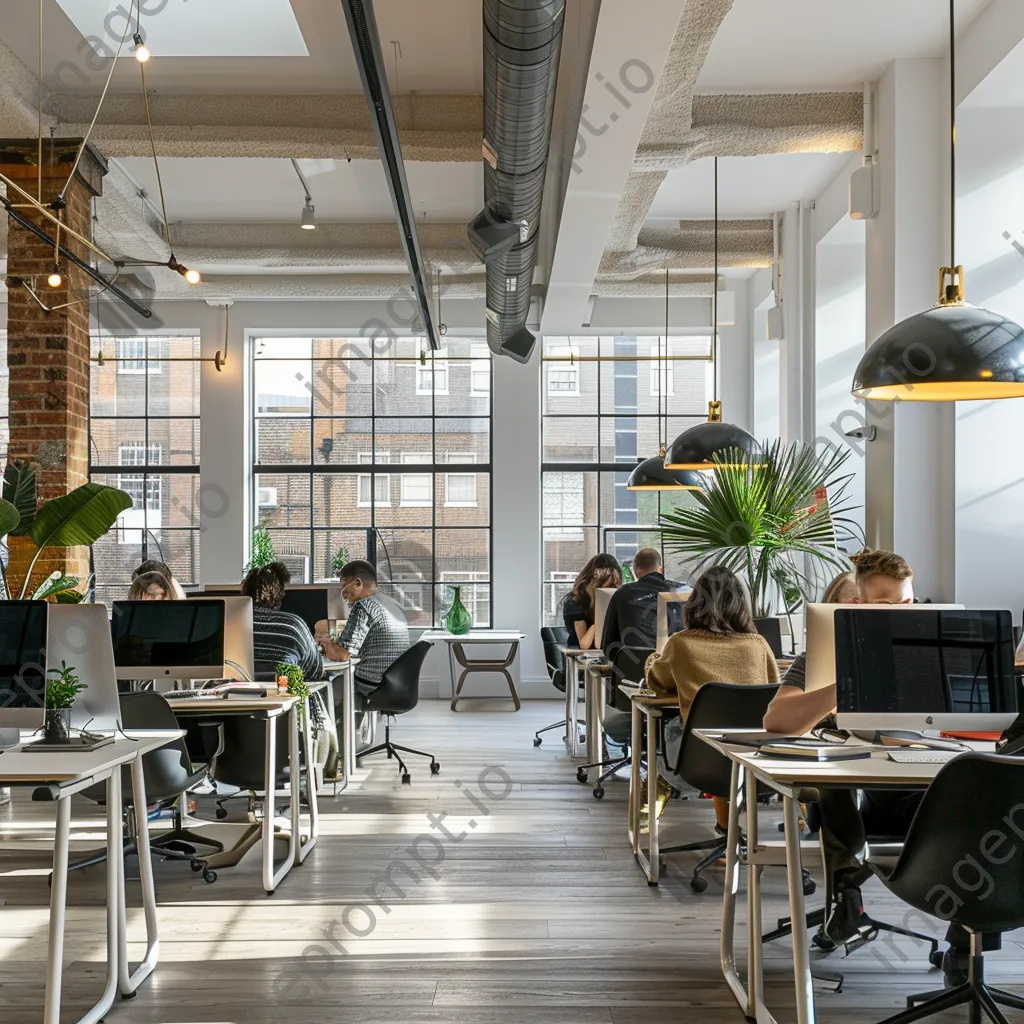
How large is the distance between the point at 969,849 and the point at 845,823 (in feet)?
2.21

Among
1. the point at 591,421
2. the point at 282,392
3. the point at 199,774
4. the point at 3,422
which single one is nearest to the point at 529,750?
the point at 199,774

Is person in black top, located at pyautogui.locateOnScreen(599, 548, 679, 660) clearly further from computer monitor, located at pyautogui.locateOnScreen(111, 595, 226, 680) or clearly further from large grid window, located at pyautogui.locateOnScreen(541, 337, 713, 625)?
large grid window, located at pyautogui.locateOnScreen(541, 337, 713, 625)

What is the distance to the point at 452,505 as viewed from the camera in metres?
11.7

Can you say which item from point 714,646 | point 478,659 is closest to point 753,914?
point 714,646

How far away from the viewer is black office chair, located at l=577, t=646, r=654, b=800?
6.12 metres

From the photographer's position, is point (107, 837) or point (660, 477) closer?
point (107, 837)

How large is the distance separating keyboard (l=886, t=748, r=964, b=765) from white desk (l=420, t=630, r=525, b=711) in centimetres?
755

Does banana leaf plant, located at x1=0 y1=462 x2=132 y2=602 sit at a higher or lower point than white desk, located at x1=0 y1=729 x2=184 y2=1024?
higher

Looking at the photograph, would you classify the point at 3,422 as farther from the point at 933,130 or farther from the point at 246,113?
the point at 933,130

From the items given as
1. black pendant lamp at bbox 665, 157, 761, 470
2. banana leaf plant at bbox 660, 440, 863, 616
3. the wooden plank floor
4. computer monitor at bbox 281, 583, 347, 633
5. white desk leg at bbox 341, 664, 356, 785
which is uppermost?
black pendant lamp at bbox 665, 157, 761, 470

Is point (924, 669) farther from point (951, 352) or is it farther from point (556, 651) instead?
point (556, 651)

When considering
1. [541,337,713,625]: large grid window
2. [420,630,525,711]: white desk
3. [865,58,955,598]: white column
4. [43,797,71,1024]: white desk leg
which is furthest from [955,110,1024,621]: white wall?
[541,337,713,625]: large grid window

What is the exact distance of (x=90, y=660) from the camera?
12.8 ft

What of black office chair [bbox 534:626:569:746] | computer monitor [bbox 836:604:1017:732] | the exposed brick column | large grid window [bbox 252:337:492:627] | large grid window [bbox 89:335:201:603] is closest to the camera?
computer monitor [bbox 836:604:1017:732]
